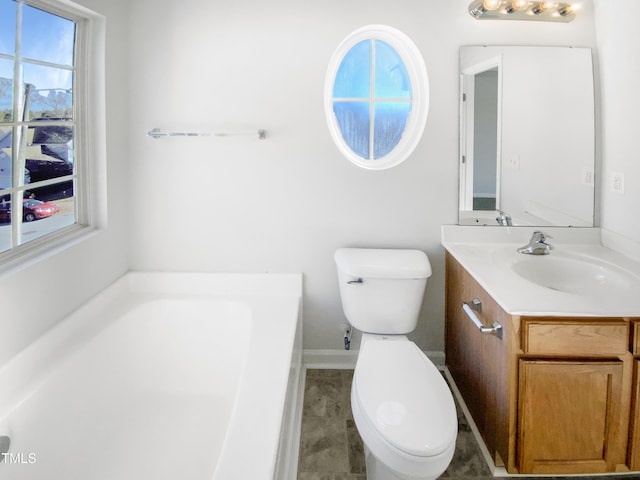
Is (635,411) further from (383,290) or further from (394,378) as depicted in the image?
(383,290)

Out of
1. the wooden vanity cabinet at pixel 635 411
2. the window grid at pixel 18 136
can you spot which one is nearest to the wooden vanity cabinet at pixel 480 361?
the wooden vanity cabinet at pixel 635 411

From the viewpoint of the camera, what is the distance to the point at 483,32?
247 cm

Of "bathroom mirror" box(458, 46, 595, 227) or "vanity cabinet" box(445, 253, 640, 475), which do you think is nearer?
"vanity cabinet" box(445, 253, 640, 475)

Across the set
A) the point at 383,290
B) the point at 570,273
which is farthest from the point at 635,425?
the point at 383,290

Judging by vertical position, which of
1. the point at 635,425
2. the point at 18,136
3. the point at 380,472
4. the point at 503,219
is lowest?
the point at 380,472

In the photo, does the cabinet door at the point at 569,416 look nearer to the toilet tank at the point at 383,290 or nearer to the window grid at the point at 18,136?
the toilet tank at the point at 383,290

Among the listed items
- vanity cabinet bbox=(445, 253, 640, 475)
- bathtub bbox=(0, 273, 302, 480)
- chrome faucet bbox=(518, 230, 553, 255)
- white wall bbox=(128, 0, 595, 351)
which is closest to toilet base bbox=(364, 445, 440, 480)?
bathtub bbox=(0, 273, 302, 480)

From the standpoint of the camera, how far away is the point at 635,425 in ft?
5.70

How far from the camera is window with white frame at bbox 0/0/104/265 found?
1854 millimetres

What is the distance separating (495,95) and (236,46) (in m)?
Answer: 1.36

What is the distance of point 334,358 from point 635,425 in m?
1.46

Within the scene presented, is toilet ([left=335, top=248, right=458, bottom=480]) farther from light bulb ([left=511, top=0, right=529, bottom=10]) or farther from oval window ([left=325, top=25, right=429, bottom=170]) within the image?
light bulb ([left=511, top=0, right=529, bottom=10])

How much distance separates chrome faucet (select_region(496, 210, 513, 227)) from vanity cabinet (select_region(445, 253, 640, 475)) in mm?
825

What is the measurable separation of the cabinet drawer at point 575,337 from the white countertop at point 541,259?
6cm
